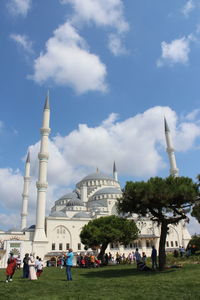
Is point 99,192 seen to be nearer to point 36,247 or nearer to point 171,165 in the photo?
point 171,165

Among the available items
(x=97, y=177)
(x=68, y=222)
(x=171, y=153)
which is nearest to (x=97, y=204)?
(x=68, y=222)

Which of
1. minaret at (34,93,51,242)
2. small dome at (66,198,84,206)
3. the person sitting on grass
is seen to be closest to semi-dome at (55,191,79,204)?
small dome at (66,198,84,206)

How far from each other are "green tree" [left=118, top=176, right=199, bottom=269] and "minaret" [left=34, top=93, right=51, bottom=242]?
74.2 feet

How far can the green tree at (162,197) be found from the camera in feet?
46.4

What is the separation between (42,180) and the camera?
37031mm

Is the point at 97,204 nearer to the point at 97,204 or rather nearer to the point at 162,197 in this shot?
the point at 97,204

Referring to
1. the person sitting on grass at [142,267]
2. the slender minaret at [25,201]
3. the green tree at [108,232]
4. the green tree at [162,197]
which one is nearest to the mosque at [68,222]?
the slender minaret at [25,201]

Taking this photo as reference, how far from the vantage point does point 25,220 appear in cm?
4972

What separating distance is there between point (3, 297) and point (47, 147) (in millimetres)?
31706

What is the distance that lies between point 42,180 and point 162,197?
25.5 meters

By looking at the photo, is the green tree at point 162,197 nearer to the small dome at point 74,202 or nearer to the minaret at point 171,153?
the minaret at point 171,153

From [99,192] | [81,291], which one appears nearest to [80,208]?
[99,192]

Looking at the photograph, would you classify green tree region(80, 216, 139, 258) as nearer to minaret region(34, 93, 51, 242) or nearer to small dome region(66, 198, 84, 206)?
minaret region(34, 93, 51, 242)

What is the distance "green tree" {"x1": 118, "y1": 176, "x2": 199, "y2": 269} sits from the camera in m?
14.1
